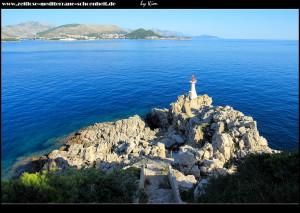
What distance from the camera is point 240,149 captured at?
18203 mm

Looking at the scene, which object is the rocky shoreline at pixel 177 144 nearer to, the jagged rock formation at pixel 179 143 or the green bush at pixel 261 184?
the jagged rock formation at pixel 179 143

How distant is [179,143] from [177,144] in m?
0.33

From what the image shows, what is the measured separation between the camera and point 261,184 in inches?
356

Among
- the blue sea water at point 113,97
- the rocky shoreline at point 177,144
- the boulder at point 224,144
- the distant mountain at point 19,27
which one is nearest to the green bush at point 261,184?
the rocky shoreline at point 177,144

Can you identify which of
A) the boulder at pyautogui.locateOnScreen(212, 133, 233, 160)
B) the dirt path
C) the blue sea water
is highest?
the blue sea water

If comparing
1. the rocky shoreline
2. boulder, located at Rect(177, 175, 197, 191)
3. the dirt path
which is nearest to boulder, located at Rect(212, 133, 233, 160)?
the rocky shoreline

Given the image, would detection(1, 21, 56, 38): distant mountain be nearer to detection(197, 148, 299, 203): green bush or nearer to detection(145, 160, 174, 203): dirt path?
detection(145, 160, 174, 203): dirt path

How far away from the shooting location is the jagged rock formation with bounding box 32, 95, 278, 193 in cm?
1739

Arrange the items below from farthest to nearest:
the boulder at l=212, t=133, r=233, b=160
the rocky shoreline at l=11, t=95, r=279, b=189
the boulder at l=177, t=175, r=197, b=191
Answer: the boulder at l=212, t=133, r=233, b=160
the rocky shoreline at l=11, t=95, r=279, b=189
the boulder at l=177, t=175, r=197, b=191

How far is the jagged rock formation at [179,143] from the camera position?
1739 centimetres

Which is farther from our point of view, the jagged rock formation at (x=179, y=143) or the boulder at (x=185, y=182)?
the jagged rock formation at (x=179, y=143)

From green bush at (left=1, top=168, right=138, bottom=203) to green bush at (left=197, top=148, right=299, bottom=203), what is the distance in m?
4.61
